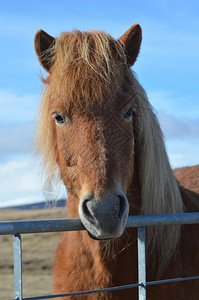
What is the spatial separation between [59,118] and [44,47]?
2.01 ft

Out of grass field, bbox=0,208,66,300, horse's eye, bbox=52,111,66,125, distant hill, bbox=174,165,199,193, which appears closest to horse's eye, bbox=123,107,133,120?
horse's eye, bbox=52,111,66,125

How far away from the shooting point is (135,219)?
90.7 inches

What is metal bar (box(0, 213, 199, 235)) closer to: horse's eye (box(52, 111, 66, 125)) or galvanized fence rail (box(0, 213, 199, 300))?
galvanized fence rail (box(0, 213, 199, 300))

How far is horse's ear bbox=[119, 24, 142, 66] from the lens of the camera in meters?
3.20

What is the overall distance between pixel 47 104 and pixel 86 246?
1018mm

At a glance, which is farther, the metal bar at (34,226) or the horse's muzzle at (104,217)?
the horse's muzzle at (104,217)

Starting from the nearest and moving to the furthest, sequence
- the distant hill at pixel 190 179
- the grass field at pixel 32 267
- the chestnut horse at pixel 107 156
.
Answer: the chestnut horse at pixel 107 156 < the distant hill at pixel 190 179 < the grass field at pixel 32 267

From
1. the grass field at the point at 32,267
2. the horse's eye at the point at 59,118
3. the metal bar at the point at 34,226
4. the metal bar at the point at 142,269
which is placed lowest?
the grass field at the point at 32,267

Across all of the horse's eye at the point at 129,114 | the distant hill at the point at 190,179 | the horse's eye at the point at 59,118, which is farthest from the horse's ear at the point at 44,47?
the distant hill at the point at 190,179

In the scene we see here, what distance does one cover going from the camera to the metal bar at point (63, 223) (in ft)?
6.40

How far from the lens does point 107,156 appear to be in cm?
255

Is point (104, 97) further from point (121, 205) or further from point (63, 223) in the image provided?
point (63, 223)

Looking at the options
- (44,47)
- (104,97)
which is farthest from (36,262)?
(104,97)

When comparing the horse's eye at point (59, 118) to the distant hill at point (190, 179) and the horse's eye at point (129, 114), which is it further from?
the distant hill at point (190, 179)
